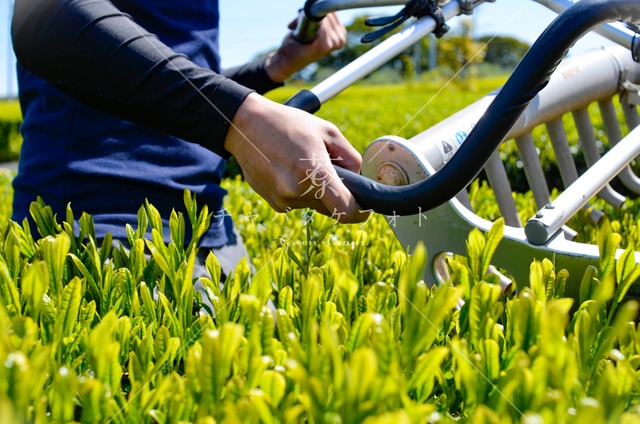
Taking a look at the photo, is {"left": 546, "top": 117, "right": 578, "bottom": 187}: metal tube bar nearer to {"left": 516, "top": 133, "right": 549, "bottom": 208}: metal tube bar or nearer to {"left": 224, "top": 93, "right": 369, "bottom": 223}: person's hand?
{"left": 516, "top": 133, "right": 549, "bottom": 208}: metal tube bar

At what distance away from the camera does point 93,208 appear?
211 centimetres

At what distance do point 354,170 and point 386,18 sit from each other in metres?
0.93

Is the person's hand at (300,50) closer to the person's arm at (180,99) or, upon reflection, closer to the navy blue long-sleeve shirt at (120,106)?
the navy blue long-sleeve shirt at (120,106)

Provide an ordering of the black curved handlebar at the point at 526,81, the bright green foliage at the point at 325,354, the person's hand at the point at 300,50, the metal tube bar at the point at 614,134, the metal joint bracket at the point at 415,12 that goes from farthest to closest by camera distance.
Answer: the person's hand at the point at 300,50, the metal tube bar at the point at 614,134, the metal joint bracket at the point at 415,12, the black curved handlebar at the point at 526,81, the bright green foliage at the point at 325,354

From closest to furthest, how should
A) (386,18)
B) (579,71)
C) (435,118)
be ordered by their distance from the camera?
(386,18) < (579,71) < (435,118)

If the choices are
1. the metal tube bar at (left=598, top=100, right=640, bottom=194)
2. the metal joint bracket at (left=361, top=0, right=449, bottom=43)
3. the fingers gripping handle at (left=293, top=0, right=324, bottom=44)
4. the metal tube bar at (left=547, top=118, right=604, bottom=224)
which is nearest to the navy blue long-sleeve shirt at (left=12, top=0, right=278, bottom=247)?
the fingers gripping handle at (left=293, top=0, right=324, bottom=44)

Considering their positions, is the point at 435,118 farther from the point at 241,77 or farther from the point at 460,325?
the point at 460,325

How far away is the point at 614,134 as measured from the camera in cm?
280

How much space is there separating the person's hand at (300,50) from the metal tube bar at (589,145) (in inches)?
40.7

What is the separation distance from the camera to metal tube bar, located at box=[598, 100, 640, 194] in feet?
9.02

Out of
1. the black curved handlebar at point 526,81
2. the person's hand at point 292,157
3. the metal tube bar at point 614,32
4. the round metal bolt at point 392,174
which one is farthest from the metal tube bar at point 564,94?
the black curved handlebar at point 526,81

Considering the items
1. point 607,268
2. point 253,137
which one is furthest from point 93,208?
point 607,268

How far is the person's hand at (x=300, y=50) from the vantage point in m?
2.86

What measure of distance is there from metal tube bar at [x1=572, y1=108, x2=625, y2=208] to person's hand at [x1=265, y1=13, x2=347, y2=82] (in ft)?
3.39
